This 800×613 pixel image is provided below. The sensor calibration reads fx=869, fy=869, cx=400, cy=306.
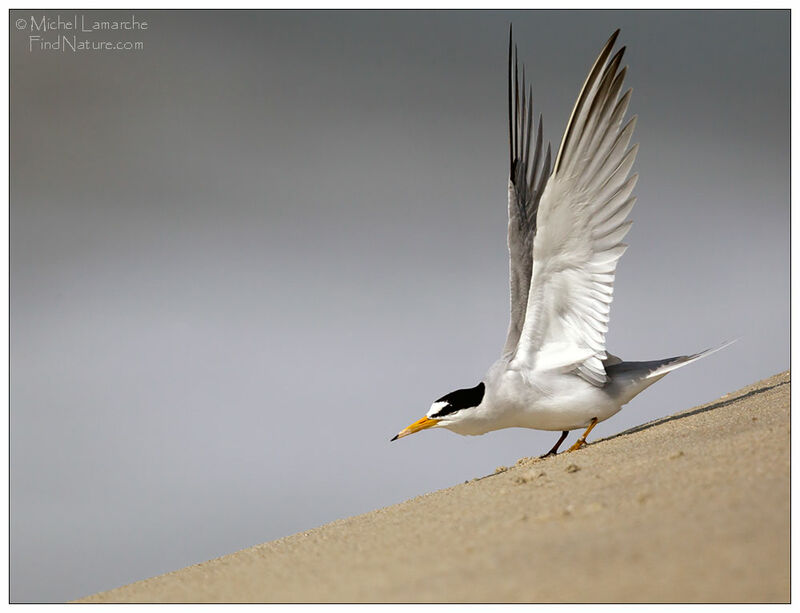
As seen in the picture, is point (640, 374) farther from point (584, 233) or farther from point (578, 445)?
point (584, 233)

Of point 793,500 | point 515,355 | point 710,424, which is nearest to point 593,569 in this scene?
point 793,500

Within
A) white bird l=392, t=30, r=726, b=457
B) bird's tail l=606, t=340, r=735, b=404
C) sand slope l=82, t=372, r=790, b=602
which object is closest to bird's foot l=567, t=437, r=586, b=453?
white bird l=392, t=30, r=726, b=457

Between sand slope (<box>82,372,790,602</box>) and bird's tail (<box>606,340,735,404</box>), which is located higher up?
bird's tail (<box>606,340,735,404</box>)

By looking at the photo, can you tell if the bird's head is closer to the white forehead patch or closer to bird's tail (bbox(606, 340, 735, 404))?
the white forehead patch

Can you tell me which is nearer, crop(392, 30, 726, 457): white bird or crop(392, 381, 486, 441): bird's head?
crop(392, 30, 726, 457): white bird

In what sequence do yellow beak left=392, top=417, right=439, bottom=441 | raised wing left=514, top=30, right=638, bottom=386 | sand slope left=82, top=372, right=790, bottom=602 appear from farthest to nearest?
yellow beak left=392, top=417, right=439, bottom=441
raised wing left=514, top=30, right=638, bottom=386
sand slope left=82, top=372, right=790, bottom=602

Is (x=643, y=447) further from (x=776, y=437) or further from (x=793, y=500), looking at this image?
(x=793, y=500)

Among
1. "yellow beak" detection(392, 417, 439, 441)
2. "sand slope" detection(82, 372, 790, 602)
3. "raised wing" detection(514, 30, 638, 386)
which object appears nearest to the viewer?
"sand slope" detection(82, 372, 790, 602)

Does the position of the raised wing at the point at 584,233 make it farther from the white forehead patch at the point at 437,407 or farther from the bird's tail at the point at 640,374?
the white forehead patch at the point at 437,407

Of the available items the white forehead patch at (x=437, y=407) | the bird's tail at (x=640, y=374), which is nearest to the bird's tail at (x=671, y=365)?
the bird's tail at (x=640, y=374)
